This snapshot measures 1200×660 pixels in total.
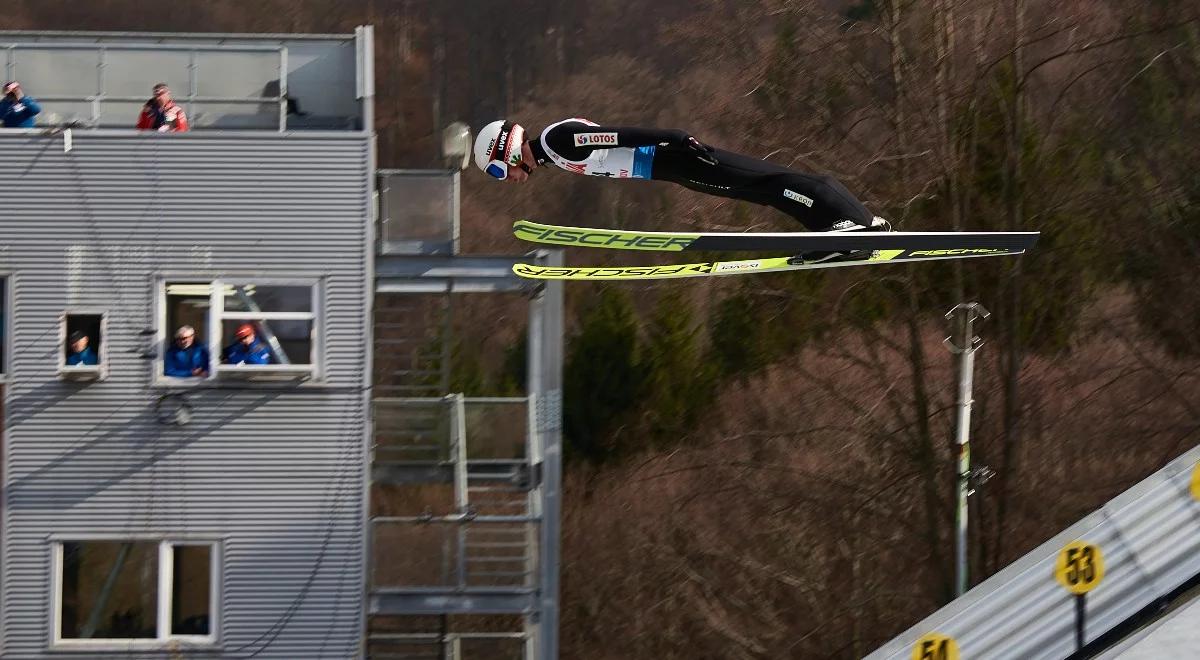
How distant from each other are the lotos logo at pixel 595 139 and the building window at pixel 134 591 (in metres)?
5.81

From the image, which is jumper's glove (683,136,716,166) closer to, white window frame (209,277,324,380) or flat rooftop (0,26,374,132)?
flat rooftop (0,26,374,132)

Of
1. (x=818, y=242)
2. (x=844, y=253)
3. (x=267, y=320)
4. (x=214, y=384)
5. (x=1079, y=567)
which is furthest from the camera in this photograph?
(x=267, y=320)

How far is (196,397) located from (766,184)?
5.99m

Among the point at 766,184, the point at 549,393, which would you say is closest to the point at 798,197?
the point at 766,184

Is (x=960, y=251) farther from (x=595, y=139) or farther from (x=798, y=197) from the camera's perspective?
(x=595, y=139)

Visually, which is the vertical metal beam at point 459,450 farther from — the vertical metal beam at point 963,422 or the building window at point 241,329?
the vertical metal beam at point 963,422

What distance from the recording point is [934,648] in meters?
7.77

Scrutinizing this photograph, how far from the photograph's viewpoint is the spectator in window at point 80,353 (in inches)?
526

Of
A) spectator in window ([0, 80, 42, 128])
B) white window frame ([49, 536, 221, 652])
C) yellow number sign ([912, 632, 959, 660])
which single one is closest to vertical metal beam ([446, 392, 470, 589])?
white window frame ([49, 536, 221, 652])

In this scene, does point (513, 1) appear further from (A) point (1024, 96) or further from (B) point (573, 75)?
(A) point (1024, 96)

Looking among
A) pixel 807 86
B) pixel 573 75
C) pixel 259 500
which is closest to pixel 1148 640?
pixel 259 500

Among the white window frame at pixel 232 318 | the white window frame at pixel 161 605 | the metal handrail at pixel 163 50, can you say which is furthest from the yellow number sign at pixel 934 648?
the metal handrail at pixel 163 50

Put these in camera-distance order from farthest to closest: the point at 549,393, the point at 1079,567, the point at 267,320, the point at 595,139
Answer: the point at 549,393
the point at 267,320
the point at 595,139
the point at 1079,567

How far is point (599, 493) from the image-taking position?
3177cm
